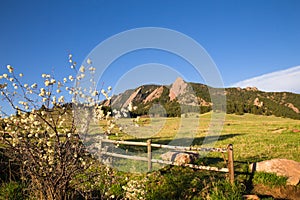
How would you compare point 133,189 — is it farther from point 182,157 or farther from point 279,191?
point 182,157

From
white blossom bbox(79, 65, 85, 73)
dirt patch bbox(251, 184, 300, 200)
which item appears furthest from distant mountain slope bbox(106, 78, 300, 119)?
dirt patch bbox(251, 184, 300, 200)

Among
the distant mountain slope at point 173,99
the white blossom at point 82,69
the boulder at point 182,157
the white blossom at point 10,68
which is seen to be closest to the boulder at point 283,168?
the boulder at point 182,157

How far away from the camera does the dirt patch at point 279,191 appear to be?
751 cm

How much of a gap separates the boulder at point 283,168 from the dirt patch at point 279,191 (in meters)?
0.32

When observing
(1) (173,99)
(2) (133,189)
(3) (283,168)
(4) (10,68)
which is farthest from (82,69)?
(1) (173,99)

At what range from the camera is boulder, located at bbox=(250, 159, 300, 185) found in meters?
8.23

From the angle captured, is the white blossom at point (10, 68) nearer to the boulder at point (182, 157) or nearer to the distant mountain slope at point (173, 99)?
the distant mountain slope at point (173, 99)

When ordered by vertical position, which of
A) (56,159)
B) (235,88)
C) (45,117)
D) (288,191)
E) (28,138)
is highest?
(235,88)

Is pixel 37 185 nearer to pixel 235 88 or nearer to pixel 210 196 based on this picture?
pixel 210 196

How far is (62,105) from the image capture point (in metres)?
6.09

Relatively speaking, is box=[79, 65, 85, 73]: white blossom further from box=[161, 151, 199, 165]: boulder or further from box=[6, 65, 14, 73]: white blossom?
box=[161, 151, 199, 165]: boulder

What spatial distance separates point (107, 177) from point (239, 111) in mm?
52698

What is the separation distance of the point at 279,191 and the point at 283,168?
3.82 ft

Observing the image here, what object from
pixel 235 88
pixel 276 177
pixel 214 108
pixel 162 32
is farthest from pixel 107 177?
pixel 235 88
